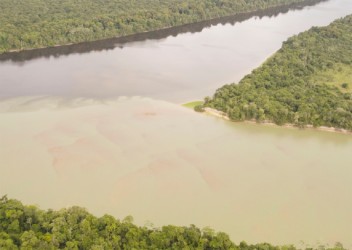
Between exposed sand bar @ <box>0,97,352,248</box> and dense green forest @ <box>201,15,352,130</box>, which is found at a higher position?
dense green forest @ <box>201,15,352,130</box>

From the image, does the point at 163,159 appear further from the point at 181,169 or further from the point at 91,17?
the point at 91,17

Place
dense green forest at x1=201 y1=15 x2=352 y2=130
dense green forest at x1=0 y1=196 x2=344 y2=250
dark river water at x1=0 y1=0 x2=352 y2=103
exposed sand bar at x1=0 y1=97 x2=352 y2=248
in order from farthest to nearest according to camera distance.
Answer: dark river water at x1=0 y1=0 x2=352 y2=103, dense green forest at x1=201 y1=15 x2=352 y2=130, exposed sand bar at x1=0 y1=97 x2=352 y2=248, dense green forest at x1=0 y1=196 x2=344 y2=250

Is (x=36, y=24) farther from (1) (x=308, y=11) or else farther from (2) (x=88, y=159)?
(1) (x=308, y=11)

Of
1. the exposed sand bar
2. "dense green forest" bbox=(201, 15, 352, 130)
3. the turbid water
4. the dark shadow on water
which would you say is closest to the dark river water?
the dark shadow on water

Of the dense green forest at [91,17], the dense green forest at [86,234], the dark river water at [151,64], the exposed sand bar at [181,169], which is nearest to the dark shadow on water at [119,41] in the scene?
the dark river water at [151,64]

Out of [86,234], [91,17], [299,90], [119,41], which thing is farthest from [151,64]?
[86,234]

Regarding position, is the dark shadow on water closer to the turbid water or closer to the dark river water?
the dark river water

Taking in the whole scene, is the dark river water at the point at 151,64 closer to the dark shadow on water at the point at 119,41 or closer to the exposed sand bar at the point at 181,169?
the dark shadow on water at the point at 119,41
